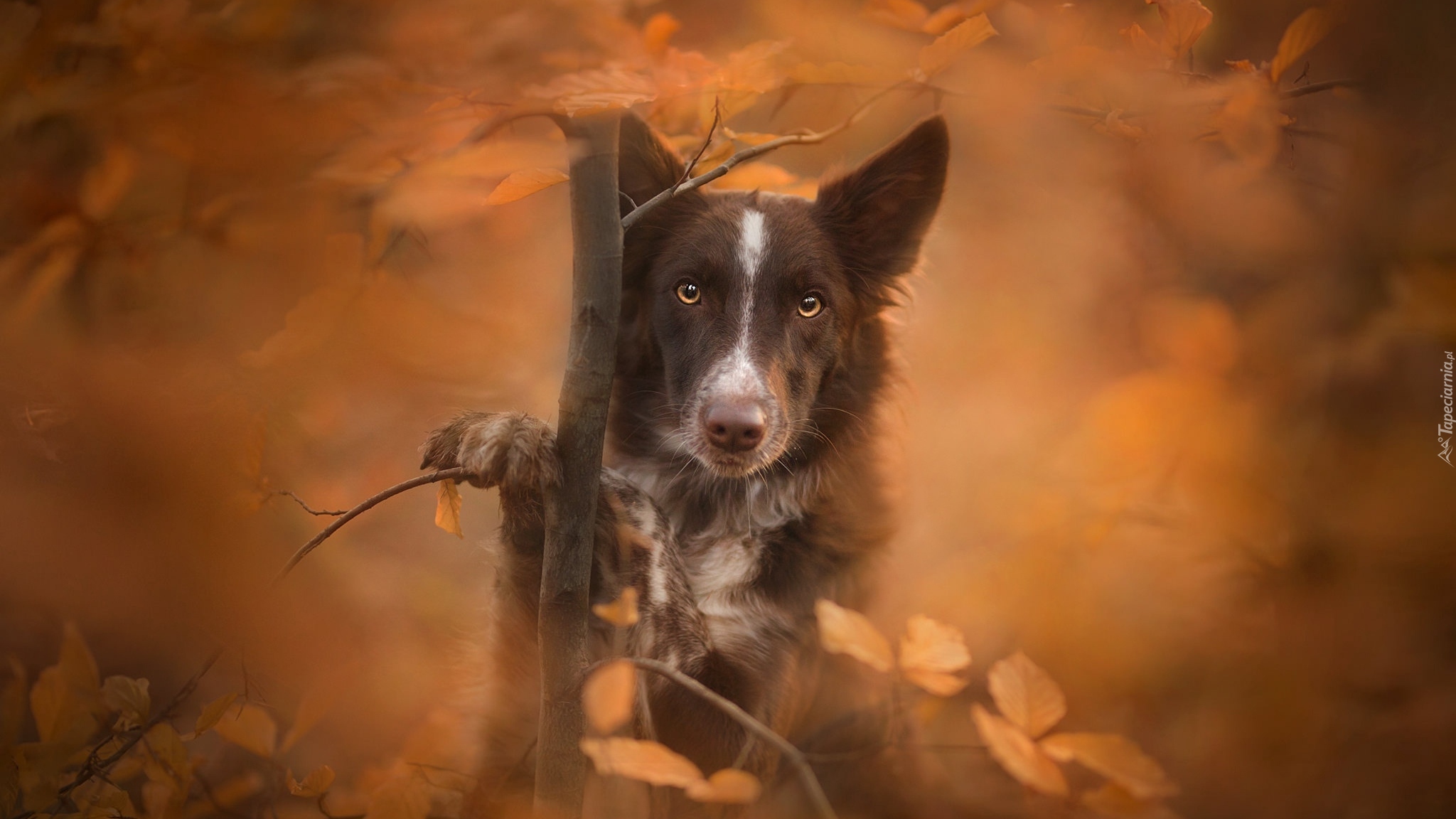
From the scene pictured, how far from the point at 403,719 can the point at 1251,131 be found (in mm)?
3206

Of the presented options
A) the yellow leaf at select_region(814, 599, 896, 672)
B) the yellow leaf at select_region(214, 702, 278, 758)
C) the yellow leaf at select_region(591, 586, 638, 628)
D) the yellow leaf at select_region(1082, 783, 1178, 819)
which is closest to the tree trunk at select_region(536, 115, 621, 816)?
the yellow leaf at select_region(591, 586, 638, 628)

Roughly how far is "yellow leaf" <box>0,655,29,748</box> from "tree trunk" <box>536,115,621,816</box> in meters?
1.67

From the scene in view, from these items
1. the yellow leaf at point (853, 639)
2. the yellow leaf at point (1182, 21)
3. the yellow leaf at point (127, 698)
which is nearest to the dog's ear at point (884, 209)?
the yellow leaf at point (1182, 21)

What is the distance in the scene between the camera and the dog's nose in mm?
2363

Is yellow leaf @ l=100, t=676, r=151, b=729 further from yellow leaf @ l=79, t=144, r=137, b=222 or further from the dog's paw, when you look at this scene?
yellow leaf @ l=79, t=144, r=137, b=222

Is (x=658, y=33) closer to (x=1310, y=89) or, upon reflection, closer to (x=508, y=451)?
(x=508, y=451)

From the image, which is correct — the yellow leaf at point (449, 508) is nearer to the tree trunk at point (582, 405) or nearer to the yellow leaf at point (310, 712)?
the tree trunk at point (582, 405)

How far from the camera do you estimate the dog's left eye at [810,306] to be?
9.33 ft

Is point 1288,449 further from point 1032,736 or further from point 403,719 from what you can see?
point 403,719

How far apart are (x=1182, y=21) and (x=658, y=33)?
1307 mm

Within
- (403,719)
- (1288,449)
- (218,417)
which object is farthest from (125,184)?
(1288,449)

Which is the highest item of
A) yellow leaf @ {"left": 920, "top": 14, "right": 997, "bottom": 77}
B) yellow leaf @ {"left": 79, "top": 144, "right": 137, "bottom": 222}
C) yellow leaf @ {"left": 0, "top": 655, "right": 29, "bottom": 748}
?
yellow leaf @ {"left": 920, "top": 14, "right": 997, "bottom": 77}

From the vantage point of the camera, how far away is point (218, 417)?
2.34 m

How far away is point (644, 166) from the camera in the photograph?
8.52ft
